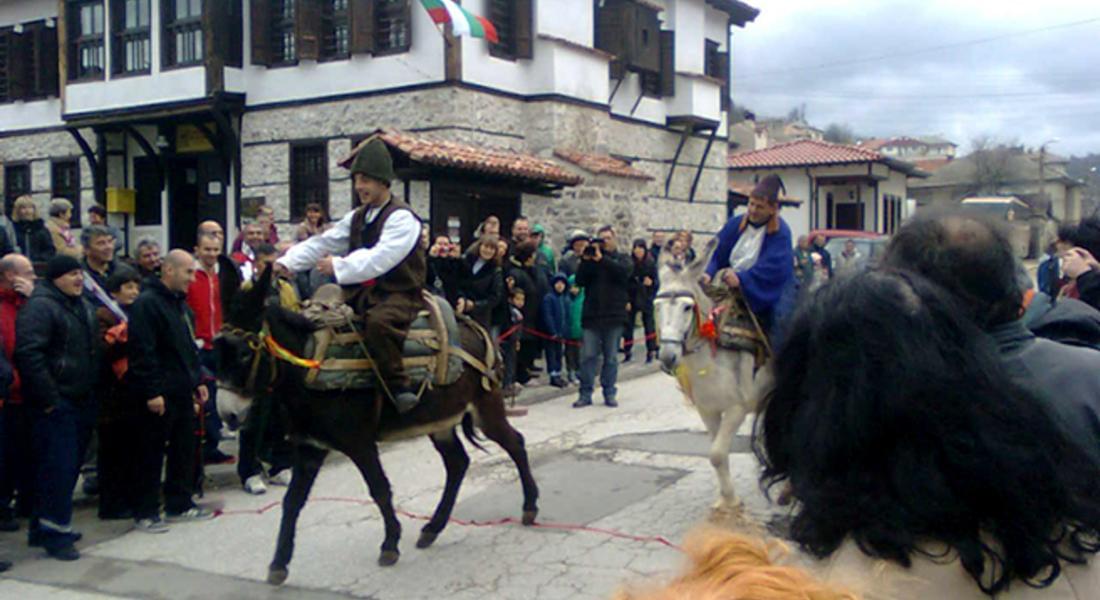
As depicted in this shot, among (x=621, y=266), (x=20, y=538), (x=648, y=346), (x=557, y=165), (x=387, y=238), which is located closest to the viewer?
(x=387, y=238)

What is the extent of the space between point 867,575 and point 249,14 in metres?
18.5

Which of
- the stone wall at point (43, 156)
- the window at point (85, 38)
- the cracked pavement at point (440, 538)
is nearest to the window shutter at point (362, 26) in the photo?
Result: the window at point (85, 38)

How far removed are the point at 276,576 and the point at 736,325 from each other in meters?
3.68

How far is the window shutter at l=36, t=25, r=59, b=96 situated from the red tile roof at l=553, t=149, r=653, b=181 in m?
12.1

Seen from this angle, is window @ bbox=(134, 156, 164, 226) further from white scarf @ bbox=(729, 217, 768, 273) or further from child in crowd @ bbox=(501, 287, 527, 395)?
white scarf @ bbox=(729, 217, 768, 273)

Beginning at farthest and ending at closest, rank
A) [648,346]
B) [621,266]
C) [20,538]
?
1. [648,346]
2. [621,266]
3. [20,538]

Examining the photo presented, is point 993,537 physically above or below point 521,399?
above

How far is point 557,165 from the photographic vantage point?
17500 millimetres

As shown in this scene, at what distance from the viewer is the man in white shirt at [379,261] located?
603 centimetres

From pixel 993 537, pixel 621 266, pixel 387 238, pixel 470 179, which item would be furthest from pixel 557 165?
pixel 993 537

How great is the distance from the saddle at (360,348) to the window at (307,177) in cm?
1167

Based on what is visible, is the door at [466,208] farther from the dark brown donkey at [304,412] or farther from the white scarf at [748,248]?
the dark brown donkey at [304,412]

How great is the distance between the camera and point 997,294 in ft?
7.44

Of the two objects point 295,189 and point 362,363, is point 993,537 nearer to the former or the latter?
point 362,363
